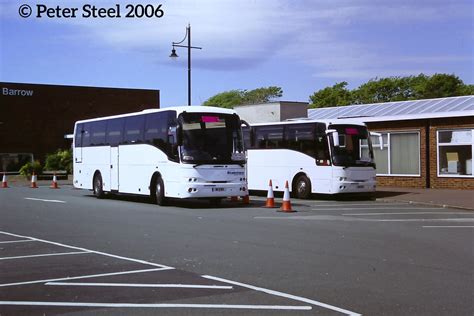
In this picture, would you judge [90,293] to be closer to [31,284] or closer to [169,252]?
[31,284]

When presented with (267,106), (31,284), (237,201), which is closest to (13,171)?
(267,106)

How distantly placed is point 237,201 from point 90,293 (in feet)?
51.4

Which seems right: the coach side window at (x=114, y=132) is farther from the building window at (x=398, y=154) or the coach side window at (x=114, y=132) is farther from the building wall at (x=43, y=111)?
the building wall at (x=43, y=111)

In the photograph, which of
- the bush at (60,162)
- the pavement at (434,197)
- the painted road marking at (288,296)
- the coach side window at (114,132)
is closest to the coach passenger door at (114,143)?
the coach side window at (114,132)

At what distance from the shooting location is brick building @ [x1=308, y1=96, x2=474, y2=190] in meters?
25.7

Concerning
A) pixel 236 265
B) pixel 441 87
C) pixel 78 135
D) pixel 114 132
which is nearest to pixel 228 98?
pixel 441 87

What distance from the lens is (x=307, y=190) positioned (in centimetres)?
2344

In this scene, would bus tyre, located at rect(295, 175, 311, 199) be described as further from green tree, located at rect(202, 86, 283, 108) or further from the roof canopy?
green tree, located at rect(202, 86, 283, 108)

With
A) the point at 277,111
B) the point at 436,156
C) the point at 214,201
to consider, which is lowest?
the point at 214,201

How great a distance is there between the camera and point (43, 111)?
59.6m

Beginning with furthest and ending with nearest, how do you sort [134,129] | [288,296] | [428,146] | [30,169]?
[30,169], [428,146], [134,129], [288,296]

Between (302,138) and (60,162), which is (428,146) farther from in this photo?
(60,162)

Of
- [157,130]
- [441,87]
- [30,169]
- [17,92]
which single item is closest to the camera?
[157,130]

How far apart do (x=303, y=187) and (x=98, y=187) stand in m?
8.34
